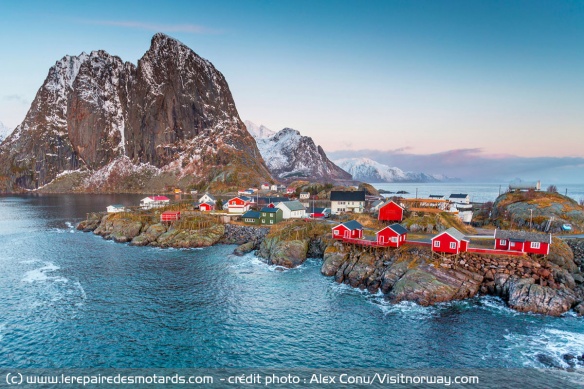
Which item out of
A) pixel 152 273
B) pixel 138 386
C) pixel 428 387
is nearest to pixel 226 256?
pixel 152 273

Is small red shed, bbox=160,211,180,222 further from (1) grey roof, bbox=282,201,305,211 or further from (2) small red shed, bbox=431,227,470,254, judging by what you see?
(2) small red shed, bbox=431,227,470,254

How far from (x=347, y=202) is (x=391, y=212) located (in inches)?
1139

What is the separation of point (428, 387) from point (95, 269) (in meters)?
55.8

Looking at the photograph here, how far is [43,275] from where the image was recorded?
55.2m

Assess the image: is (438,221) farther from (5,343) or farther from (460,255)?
(5,343)

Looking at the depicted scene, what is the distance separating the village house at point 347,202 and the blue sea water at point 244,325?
147 feet

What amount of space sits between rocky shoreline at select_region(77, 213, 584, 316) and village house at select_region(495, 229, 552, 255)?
1.55 metres

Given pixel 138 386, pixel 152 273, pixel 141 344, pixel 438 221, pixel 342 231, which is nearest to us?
pixel 138 386

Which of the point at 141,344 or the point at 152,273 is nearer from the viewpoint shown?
the point at 141,344

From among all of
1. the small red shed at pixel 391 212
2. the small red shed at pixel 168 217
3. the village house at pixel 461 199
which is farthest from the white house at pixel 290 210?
the village house at pixel 461 199

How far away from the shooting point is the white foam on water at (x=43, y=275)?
52594 mm

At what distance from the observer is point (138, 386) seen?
87.7 feet

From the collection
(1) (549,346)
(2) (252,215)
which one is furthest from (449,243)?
(2) (252,215)

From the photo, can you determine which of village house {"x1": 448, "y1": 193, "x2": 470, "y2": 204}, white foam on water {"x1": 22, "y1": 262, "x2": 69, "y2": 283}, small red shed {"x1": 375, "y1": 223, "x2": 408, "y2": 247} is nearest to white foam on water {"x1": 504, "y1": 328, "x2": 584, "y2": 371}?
small red shed {"x1": 375, "y1": 223, "x2": 408, "y2": 247}
